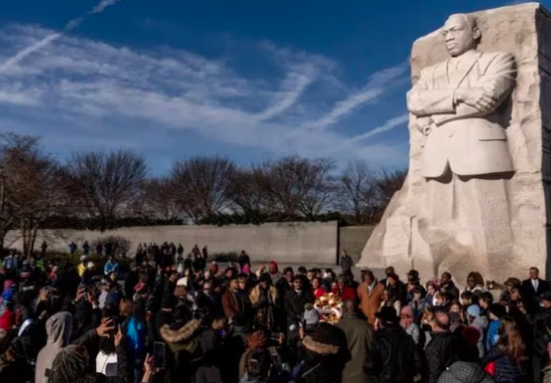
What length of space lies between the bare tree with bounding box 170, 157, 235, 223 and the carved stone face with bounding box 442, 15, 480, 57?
1459 inches

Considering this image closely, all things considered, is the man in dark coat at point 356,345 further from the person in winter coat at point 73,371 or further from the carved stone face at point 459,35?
the carved stone face at point 459,35

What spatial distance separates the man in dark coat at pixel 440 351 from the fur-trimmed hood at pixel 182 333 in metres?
2.12

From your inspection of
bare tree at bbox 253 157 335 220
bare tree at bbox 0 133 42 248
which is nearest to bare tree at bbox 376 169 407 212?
bare tree at bbox 253 157 335 220

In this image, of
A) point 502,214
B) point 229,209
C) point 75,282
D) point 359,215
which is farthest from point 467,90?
point 229,209

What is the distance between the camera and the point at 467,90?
38.5 ft

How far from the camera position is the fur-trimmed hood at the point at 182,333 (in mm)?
5297

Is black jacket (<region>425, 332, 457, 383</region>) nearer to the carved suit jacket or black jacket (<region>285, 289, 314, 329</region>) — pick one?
black jacket (<region>285, 289, 314, 329</region>)

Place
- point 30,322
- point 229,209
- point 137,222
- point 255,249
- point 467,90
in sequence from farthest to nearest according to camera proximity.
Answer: point 229,209 < point 137,222 < point 255,249 < point 467,90 < point 30,322

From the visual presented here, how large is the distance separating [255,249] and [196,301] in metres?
21.8

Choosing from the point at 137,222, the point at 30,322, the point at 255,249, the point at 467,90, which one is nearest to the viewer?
the point at 30,322

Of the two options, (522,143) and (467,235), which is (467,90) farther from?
(467,235)

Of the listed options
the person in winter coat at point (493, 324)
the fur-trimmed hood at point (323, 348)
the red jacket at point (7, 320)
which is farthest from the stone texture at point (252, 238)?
the fur-trimmed hood at point (323, 348)

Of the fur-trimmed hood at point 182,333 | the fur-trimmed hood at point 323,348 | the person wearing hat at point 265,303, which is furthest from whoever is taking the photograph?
the person wearing hat at point 265,303

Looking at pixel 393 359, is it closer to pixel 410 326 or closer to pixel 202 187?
pixel 410 326
